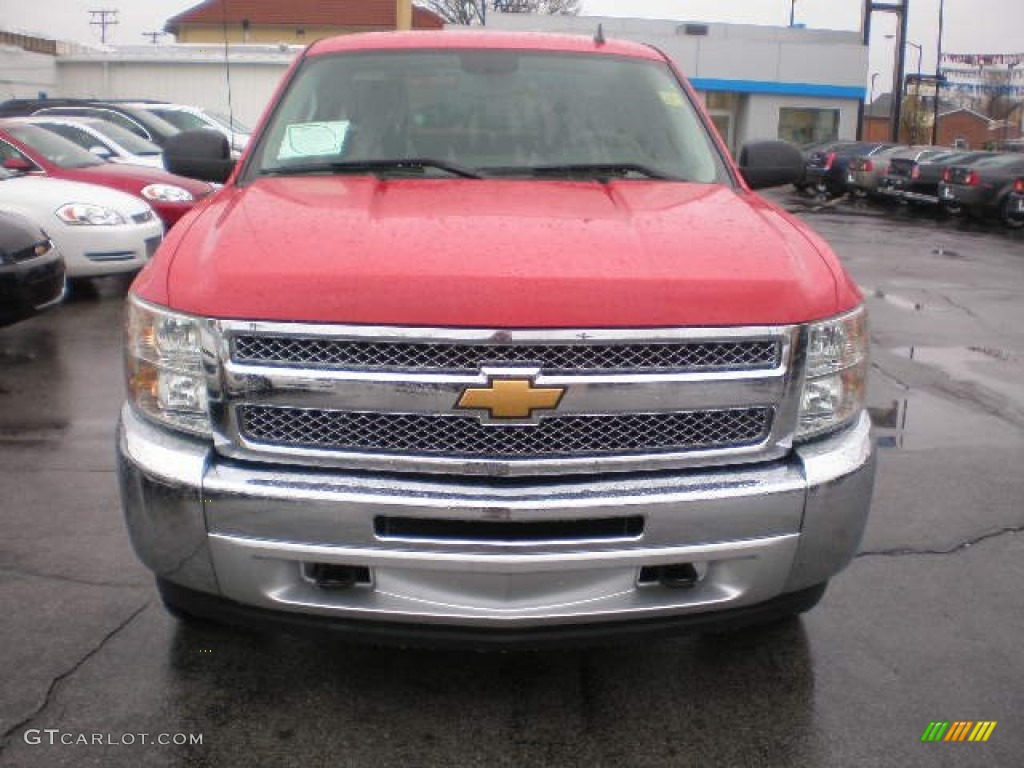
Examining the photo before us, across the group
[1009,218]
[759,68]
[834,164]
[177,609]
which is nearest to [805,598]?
[177,609]

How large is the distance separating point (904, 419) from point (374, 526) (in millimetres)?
4486

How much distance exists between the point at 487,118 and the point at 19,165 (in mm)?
7759

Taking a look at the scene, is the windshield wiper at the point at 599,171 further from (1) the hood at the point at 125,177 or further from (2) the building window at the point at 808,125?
(2) the building window at the point at 808,125

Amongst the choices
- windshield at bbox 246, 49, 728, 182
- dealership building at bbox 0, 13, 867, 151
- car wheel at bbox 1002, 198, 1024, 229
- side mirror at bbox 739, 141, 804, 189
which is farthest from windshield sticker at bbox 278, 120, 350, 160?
dealership building at bbox 0, 13, 867, 151

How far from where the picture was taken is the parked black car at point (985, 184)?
2130 centimetres

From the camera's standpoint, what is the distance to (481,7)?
46.7 metres

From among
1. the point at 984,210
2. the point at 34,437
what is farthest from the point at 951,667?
the point at 984,210

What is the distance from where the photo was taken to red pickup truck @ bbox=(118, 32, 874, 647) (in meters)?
2.51

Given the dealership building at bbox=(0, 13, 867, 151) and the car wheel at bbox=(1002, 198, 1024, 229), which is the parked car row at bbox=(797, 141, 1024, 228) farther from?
the dealership building at bbox=(0, 13, 867, 151)

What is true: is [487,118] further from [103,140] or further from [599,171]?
[103,140]

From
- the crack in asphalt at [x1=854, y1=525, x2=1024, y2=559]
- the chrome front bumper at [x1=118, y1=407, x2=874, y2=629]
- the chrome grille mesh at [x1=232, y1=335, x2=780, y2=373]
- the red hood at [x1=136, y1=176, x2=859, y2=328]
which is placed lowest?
the crack in asphalt at [x1=854, y1=525, x2=1024, y2=559]

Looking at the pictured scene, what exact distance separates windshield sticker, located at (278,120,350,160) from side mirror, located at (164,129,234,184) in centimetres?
66

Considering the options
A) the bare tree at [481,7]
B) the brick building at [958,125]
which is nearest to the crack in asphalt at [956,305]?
the bare tree at [481,7]

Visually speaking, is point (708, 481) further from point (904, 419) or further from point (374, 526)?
point (904, 419)
